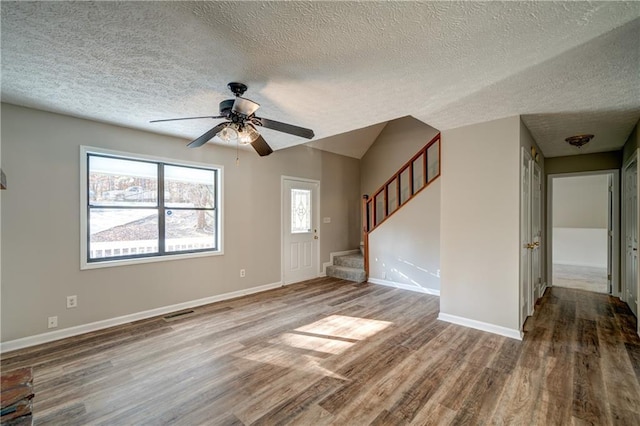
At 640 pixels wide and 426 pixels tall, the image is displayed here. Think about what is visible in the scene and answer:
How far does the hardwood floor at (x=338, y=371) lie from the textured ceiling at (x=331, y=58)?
245 centimetres

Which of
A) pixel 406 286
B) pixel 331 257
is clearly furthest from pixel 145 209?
pixel 406 286

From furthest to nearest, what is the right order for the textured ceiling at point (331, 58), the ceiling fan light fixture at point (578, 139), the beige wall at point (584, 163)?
the beige wall at point (584, 163)
the ceiling fan light fixture at point (578, 139)
the textured ceiling at point (331, 58)

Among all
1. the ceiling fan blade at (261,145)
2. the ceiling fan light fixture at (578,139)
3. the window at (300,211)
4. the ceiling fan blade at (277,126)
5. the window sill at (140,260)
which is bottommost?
the window sill at (140,260)

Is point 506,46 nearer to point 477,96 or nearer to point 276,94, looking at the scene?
point 477,96

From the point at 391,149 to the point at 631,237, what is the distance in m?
4.08

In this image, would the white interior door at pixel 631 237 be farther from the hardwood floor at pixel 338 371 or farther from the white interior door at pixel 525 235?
the white interior door at pixel 525 235

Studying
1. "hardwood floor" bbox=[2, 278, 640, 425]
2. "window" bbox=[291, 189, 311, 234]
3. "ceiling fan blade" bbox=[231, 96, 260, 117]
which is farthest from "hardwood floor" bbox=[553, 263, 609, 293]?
"ceiling fan blade" bbox=[231, 96, 260, 117]

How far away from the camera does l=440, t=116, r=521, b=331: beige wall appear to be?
3.13 meters

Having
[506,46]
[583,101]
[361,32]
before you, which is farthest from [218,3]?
[583,101]

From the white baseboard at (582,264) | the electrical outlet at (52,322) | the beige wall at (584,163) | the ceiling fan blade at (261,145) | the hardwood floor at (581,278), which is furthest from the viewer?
the white baseboard at (582,264)

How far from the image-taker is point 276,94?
8.68 ft

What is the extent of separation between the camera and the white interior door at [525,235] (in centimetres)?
317

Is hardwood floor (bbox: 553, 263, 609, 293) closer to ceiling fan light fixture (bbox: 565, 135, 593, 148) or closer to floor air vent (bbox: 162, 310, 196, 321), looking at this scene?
ceiling fan light fixture (bbox: 565, 135, 593, 148)

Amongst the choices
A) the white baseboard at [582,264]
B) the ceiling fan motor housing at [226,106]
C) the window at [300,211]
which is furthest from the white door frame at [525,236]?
the white baseboard at [582,264]
